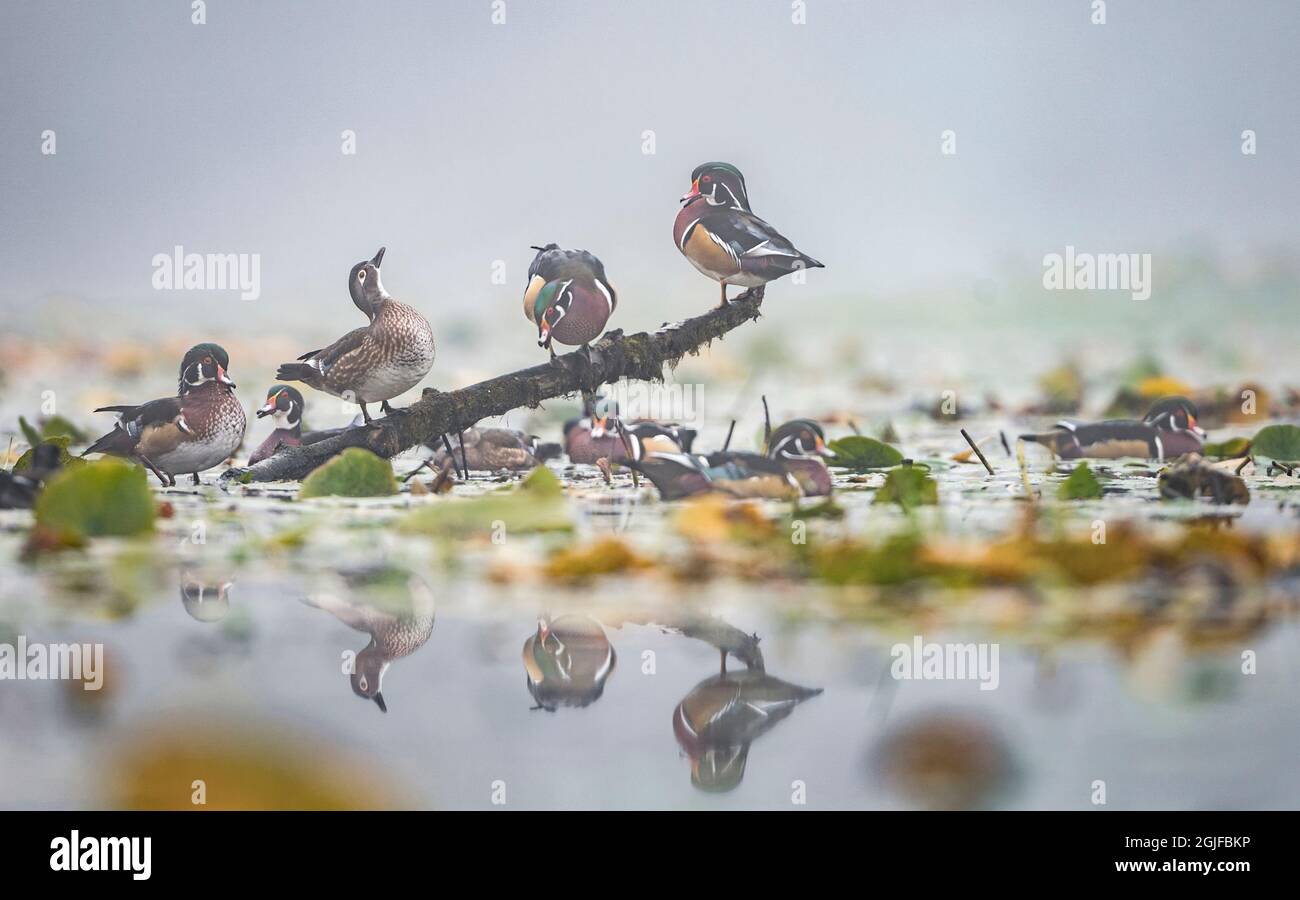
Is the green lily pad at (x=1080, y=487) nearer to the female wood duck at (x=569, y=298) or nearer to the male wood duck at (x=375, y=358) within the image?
the female wood duck at (x=569, y=298)

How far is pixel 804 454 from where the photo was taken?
129 inches

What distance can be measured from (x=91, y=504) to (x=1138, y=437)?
274 centimetres

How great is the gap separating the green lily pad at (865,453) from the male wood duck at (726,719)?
1599 millimetres

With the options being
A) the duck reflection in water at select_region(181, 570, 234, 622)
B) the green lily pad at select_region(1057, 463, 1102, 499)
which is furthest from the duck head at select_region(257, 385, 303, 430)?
the green lily pad at select_region(1057, 463, 1102, 499)

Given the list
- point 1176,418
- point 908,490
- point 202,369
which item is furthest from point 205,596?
point 1176,418

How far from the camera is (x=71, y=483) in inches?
109

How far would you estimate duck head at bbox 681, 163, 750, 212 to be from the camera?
12.3 feet

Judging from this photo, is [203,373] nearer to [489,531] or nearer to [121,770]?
[489,531]

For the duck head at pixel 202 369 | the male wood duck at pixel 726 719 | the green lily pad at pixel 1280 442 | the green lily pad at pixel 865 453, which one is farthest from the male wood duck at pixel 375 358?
the green lily pad at pixel 1280 442

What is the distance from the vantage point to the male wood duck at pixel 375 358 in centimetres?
339

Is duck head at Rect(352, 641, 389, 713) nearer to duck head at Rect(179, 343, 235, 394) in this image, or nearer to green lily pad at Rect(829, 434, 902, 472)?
duck head at Rect(179, 343, 235, 394)

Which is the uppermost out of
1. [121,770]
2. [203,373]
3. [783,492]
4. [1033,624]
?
[203,373]

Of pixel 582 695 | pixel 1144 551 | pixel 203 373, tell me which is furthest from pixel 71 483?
pixel 1144 551

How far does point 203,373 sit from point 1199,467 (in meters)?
2.46
